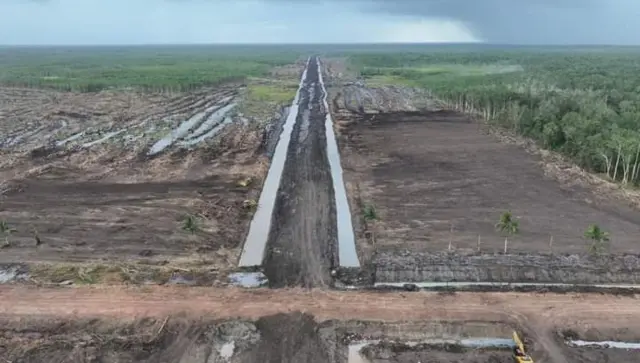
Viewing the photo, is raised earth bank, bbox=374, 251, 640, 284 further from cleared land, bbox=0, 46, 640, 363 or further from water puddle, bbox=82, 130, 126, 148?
water puddle, bbox=82, 130, 126, 148

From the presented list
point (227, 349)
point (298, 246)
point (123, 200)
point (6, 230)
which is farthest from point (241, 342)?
point (123, 200)

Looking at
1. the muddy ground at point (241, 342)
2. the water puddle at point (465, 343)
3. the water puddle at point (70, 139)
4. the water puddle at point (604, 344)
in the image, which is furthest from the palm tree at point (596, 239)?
the water puddle at point (70, 139)

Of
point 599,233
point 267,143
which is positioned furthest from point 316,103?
point 599,233

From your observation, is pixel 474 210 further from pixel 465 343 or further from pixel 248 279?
pixel 248 279

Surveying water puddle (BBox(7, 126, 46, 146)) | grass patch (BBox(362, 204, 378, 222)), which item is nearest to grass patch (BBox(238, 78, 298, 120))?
water puddle (BBox(7, 126, 46, 146))

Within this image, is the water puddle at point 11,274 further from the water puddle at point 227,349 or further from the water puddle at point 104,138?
the water puddle at point 104,138

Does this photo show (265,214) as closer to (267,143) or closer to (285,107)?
(267,143)
